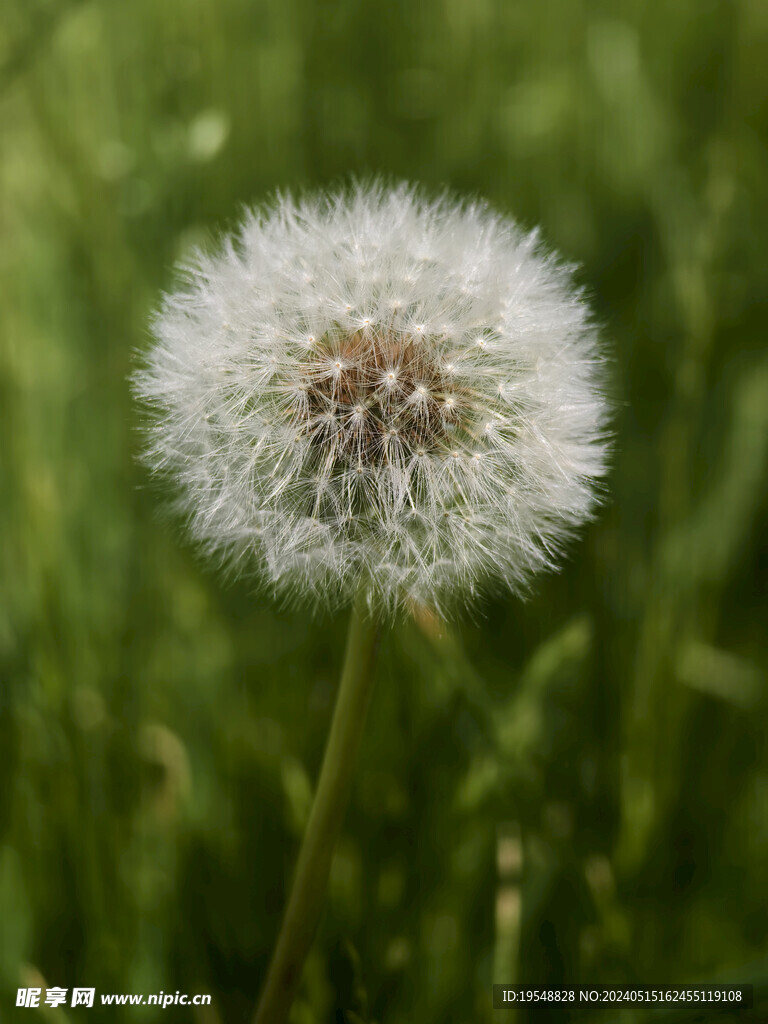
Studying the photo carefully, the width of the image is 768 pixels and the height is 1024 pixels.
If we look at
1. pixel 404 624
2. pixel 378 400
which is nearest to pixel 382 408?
pixel 378 400

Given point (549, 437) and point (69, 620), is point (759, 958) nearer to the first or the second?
point (549, 437)

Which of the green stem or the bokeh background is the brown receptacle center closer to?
the green stem

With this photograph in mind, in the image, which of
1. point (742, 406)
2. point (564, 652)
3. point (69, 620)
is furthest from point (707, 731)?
point (69, 620)

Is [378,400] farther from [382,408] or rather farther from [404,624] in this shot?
[404,624]

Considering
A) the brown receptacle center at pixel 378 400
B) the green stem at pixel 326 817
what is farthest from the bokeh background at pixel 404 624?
the brown receptacle center at pixel 378 400

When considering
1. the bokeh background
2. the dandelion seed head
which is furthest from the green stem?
the bokeh background
